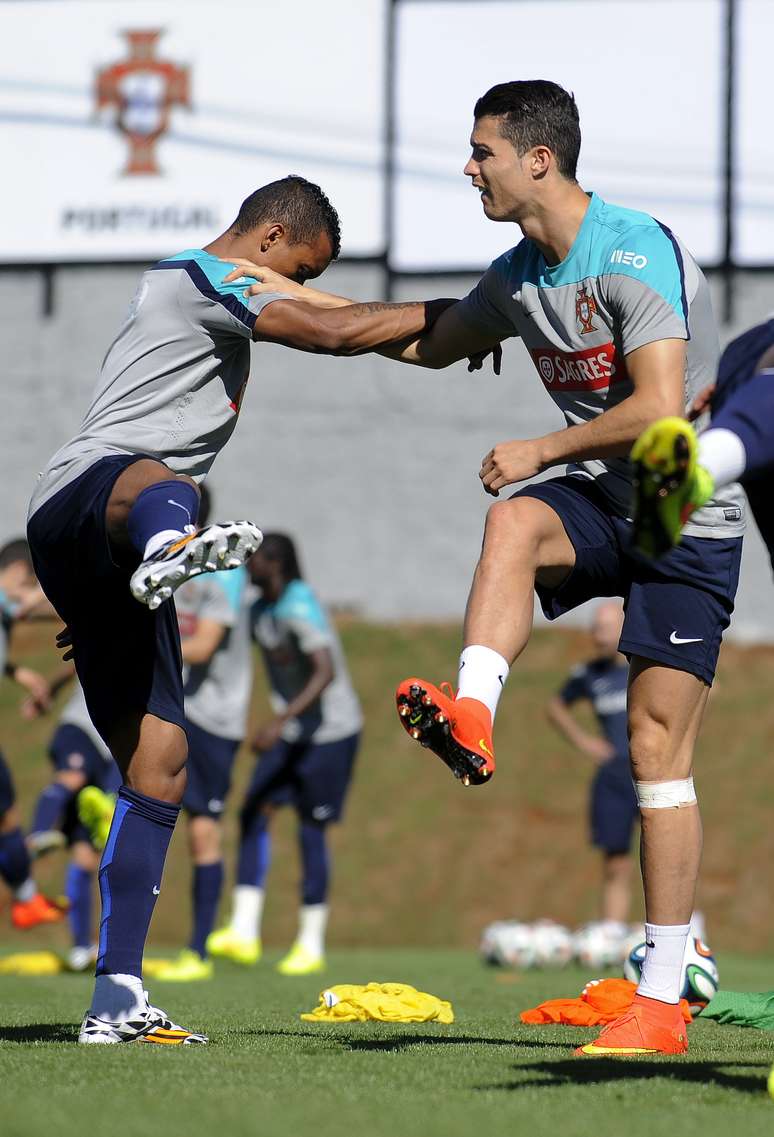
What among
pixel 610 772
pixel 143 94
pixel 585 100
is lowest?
pixel 610 772

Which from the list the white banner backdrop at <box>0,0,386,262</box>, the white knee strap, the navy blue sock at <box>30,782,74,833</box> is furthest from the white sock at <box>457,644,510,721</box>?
the white banner backdrop at <box>0,0,386,262</box>

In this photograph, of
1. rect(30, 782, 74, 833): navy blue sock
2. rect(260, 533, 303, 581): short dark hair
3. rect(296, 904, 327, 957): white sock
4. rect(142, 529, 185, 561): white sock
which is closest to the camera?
rect(142, 529, 185, 561): white sock

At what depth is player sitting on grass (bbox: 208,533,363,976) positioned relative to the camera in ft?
31.0

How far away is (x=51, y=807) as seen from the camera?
368 inches

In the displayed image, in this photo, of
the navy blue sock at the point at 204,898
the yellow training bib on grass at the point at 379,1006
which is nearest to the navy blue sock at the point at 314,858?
the navy blue sock at the point at 204,898

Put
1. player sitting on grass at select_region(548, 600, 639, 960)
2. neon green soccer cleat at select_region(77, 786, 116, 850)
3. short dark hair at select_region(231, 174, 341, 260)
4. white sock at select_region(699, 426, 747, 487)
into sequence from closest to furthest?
white sock at select_region(699, 426, 747, 487) → short dark hair at select_region(231, 174, 341, 260) → neon green soccer cleat at select_region(77, 786, 116, 850) → player sitting on grass at select_region(548, 600, 639, 960)

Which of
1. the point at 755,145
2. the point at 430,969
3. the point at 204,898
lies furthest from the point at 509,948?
the point at 755,145

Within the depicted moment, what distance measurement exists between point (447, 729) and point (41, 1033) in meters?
1.78

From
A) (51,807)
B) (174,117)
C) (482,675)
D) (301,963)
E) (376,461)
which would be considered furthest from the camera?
(174,117)

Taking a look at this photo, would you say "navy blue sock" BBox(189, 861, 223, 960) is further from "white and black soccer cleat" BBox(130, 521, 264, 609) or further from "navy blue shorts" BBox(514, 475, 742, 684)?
"white and black soccer cleat" BBox(130, 521, 264, 609)

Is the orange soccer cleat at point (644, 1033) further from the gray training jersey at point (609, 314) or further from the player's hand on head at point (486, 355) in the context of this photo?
the player's hand on head at point (486, 355)

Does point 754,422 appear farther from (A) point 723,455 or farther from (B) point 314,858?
(B) point 314,858

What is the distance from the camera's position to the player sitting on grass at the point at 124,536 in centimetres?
435

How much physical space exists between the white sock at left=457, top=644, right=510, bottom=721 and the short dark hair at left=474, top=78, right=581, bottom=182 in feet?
4.33
